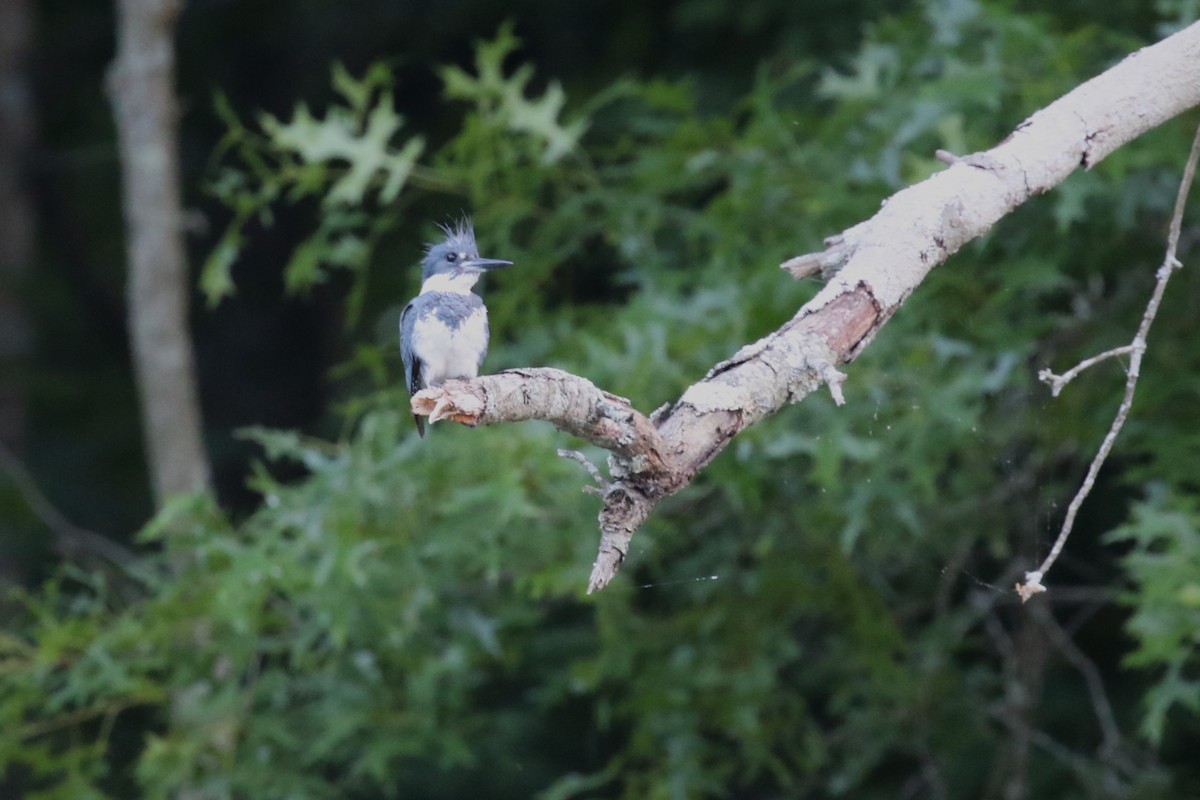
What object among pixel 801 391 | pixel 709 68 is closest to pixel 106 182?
pixel 709 68

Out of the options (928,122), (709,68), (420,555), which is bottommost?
(420,555)

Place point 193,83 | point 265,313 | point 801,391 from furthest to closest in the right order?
1. point 265,313
2. point 193,83
3. point 801,391

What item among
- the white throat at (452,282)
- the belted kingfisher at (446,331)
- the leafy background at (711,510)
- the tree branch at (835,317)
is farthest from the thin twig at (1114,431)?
the white throat at (452,282)

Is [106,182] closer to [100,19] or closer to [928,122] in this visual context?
[100,19]

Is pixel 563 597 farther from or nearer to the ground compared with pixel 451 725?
farther from the ground

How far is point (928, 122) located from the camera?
3.84 m

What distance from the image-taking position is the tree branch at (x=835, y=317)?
1.63m

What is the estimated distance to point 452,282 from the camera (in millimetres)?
3029

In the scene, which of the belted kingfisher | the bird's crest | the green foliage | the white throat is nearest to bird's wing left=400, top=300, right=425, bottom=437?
the belted kingfisher

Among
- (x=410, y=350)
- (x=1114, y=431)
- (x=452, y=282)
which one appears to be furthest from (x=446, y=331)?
(x=1114, y=431)

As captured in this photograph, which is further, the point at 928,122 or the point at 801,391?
the point at 928,122

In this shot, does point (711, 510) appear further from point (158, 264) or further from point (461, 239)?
point (158, 264)

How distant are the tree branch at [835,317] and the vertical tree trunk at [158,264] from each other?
340 centimetres

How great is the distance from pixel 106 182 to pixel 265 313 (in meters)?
1.00
